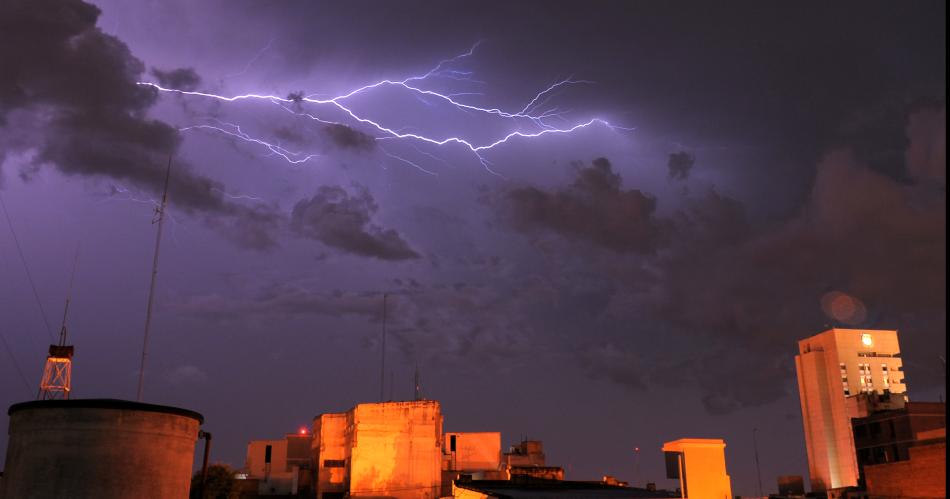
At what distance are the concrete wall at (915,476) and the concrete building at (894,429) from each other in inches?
818

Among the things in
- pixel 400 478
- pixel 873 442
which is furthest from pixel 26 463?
pixel 873 442

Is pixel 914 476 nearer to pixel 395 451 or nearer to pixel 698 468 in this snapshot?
pixel 395 451

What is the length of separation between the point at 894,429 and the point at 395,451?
5196cm

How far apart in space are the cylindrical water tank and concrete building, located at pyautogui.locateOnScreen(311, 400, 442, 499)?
1332 inches

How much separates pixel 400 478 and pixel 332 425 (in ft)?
29.2

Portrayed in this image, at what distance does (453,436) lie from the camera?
65.0 m

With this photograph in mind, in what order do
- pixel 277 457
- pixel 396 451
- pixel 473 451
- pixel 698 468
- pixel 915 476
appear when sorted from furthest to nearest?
pixel 277 457
pixel 473 451
pixel 396 451
pixel 915 476
pixel 698 468

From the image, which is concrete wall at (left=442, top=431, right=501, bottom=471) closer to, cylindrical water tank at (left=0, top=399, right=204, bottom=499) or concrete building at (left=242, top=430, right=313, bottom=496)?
concrete building at (left=242, top=430, right=313, bottom=496)

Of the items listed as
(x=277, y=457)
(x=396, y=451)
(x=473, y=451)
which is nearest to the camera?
(x=396, y=451)

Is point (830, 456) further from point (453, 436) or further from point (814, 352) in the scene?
point (453, 436)

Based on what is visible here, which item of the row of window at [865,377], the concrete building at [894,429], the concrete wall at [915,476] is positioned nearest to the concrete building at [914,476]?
the concrete wall at [915,476]

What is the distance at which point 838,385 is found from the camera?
101 metres

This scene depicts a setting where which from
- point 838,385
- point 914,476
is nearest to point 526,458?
point 914,476

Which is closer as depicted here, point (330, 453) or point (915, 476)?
point (915, 476)
